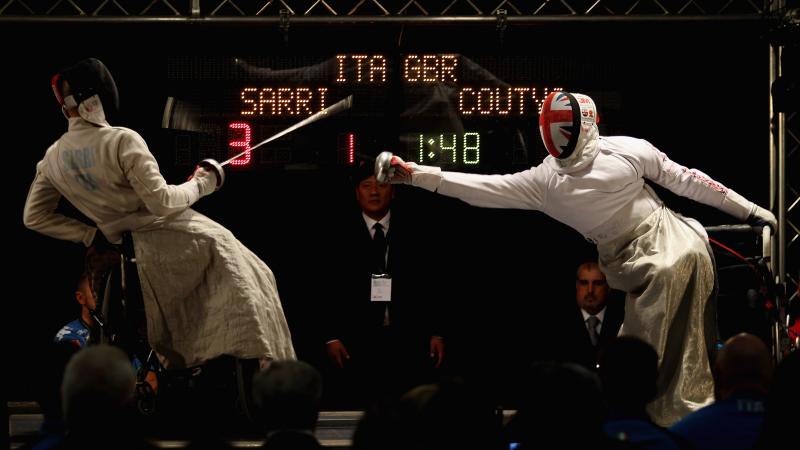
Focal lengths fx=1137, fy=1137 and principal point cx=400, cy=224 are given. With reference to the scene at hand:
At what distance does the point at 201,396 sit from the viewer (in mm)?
5484

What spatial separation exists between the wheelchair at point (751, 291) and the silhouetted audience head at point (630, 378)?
2.52m

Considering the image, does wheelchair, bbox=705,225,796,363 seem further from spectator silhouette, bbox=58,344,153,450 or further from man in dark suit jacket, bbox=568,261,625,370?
spectator silhouette, bbox=58,344,153,450

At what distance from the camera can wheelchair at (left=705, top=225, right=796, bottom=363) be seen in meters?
5.79

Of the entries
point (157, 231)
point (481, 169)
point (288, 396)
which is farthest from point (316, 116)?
point (288, 396)

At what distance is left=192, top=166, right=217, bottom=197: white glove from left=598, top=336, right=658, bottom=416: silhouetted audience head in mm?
2610

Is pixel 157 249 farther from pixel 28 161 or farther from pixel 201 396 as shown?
pixel 28 161

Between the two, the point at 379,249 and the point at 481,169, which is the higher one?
the point at 481,169

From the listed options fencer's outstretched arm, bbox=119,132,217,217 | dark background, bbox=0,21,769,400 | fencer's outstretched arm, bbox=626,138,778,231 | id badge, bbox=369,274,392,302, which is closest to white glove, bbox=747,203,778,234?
fencer's outstretched arm, bbox=626,138,778,231

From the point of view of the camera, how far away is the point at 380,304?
22.1ft

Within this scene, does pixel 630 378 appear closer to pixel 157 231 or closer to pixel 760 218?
pixel 760 218

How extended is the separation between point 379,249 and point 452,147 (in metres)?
0.75

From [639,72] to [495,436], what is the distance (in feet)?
13.0

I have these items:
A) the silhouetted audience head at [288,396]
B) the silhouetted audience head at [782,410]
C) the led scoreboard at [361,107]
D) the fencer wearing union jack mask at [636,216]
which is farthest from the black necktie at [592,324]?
the silhouetted audience head at [288,396]

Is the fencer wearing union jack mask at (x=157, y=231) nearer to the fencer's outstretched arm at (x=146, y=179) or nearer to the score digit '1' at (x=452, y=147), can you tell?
the fencer's outstretched arm at (x=146, y=179)
